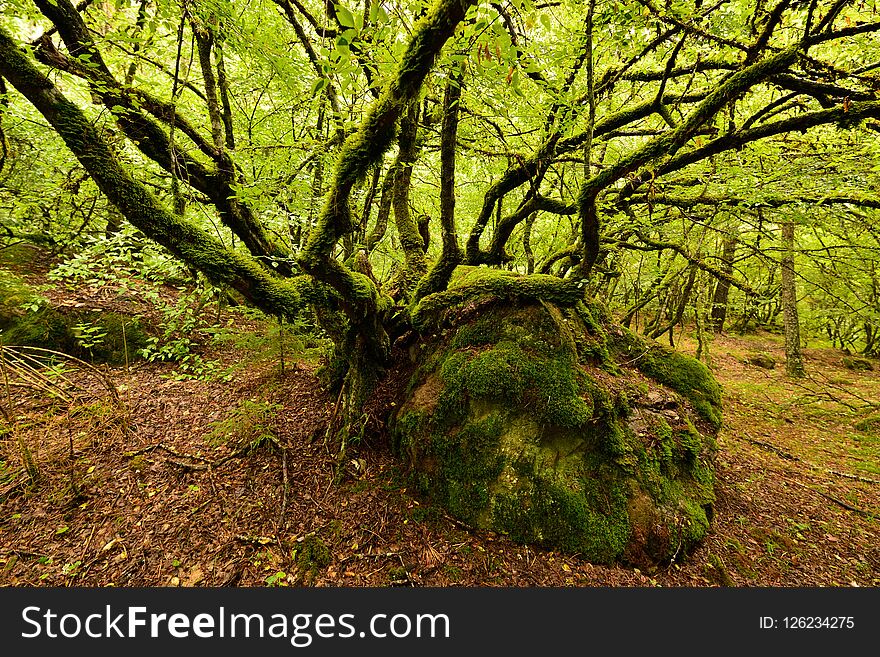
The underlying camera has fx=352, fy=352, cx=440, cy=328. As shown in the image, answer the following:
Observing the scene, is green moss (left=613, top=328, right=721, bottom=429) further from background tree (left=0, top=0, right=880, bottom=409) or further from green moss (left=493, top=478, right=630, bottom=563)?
green moss (left=493, top=478, right=630, bottom=563)

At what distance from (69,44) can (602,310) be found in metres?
7.04

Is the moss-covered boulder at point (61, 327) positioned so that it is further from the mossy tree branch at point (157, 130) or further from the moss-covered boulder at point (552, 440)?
the moss-covered boulder at point (552, 440)

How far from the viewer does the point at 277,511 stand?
402 centimetres

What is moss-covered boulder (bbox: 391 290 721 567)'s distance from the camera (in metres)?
3.71

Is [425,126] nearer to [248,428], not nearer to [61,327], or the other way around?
[248,428]

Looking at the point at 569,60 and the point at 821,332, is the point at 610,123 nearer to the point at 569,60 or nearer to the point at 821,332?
the point at 569,60

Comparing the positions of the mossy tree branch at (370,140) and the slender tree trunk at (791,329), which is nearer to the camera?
the mossy tree branch at (370,140)

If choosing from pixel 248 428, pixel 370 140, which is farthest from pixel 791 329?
pixel 248 428

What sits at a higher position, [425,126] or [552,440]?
[425,126]

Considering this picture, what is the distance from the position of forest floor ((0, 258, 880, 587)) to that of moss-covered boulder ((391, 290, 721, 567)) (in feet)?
0.83

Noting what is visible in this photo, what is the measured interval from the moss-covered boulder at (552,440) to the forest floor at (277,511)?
0.83 ft

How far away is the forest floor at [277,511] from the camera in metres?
3.44

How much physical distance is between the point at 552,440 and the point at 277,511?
3.24m

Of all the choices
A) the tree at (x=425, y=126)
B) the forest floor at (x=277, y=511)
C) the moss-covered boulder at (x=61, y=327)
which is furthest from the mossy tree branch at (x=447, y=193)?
the moss-covered boulder at (x=61, y=327)
